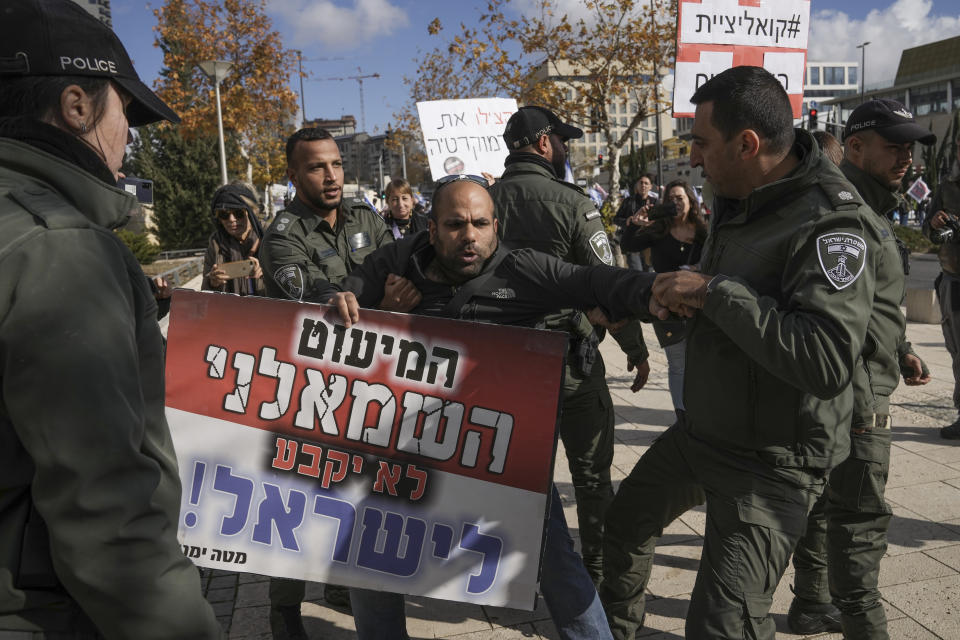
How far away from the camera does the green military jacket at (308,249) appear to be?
12.3ft

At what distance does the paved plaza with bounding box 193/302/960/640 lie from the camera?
348cm

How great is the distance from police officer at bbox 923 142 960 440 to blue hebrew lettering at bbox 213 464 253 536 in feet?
16.6

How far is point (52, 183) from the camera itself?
136 cm

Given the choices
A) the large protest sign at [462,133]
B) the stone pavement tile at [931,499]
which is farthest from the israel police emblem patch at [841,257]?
the large protest sign at [462,133]

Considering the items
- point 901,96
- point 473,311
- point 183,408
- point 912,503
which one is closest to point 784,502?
point 473,311

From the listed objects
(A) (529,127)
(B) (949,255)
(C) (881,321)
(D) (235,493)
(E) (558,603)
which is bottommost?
(E) (558,603)

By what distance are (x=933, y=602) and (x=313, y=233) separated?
3.41 meters

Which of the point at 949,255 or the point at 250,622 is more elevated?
the point at 949,255

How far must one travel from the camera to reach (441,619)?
3643 mm

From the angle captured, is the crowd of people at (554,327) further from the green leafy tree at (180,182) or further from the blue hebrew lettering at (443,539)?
the green leafy tree at (180,182)

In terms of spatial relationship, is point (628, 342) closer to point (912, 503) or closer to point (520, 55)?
point (912, 503)

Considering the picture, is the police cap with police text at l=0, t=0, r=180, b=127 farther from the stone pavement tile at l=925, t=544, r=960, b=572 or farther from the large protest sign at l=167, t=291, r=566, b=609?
the stone pavement tile at l=925, t=544, r=960, b=572

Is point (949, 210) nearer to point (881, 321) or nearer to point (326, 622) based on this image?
point (881, 321)

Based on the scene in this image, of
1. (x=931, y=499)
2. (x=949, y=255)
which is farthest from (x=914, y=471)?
(x=949, y=255)
